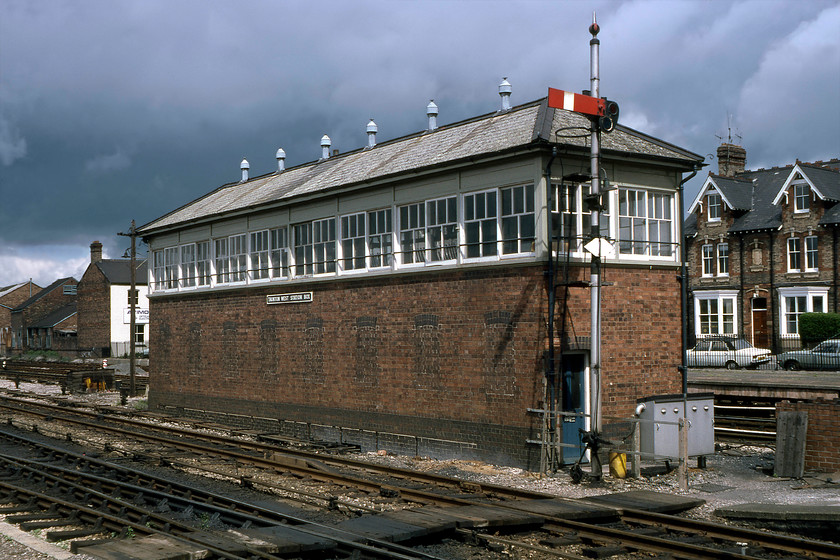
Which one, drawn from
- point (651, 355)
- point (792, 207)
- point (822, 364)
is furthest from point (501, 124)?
point (792, 207)

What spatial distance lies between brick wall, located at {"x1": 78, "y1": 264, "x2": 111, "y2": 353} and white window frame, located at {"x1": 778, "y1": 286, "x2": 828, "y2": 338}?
163ft

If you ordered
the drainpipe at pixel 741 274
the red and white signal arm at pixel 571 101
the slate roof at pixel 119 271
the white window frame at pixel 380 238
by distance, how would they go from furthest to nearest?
the slate roof at pixel 119 271
the drainpipe at pixel 741 274
the white window frame at pixel 380 238
the red and white signal arm at pixel 571 101

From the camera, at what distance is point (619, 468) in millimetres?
14781

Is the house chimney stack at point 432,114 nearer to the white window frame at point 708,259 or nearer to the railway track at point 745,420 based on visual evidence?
the railway track at point 745,420

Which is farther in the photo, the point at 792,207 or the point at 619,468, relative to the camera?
the point at 792,207

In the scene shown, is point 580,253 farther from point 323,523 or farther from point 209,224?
point 209,224

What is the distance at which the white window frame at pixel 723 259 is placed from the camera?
47.0m

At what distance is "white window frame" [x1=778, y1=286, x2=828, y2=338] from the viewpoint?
41.9 metres

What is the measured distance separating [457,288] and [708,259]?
34.6 metres

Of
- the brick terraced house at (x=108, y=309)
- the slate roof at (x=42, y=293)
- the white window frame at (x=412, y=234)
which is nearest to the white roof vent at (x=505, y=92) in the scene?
the white window frame at (x=412, y=234)

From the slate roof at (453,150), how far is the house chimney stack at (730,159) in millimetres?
33564

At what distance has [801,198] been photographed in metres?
43.0

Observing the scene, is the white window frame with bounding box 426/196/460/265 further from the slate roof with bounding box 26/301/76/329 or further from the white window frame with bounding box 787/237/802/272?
the slate roof with bounding box 26/301/76/329

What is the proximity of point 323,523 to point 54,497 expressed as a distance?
474 centimetres
